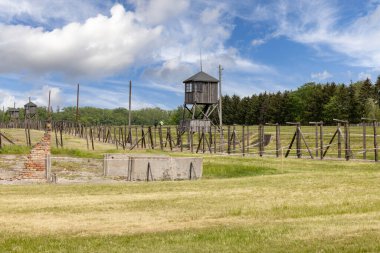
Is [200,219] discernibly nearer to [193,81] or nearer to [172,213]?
[172,213]

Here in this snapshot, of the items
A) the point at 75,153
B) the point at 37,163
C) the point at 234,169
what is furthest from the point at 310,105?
the point at 37,163

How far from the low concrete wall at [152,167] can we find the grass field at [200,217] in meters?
5.65

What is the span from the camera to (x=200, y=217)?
1348 cm

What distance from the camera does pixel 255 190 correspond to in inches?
742

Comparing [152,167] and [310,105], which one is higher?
[310,105]

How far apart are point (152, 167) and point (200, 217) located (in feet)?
47.4

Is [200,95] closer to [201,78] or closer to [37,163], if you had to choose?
[201,78]

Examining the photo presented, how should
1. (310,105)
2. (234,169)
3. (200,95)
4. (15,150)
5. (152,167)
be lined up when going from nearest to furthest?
(152,167) < (234,169) < (15,150) < (200,95) < (310,105)

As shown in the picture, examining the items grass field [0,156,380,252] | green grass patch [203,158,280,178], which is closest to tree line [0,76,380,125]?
green grass patch [203,158,280,178]

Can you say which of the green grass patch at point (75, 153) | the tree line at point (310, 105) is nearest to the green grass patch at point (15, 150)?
the green grass patch at point (75, 153)

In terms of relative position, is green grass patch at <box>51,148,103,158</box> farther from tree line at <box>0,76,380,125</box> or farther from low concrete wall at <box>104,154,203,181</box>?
tree line at <box>0,76,380,125</box>

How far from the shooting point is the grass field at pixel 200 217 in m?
10.2

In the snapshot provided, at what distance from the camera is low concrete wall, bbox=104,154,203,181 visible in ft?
90.3

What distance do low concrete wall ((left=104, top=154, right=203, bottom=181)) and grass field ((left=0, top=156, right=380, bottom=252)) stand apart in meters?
5.65
